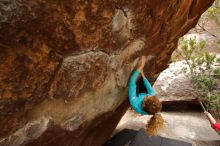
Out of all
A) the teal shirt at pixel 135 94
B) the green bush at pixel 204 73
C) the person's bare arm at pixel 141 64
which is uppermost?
the person's bare arm at pixel 141 64

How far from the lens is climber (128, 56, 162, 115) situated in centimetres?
487

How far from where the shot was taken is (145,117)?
8891 mm

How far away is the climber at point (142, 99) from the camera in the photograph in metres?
4.87

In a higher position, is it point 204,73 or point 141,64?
point 141,64

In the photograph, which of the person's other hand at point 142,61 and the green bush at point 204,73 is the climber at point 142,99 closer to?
the person's other hand at point 142,61

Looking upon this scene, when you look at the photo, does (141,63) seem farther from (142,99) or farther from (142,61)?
(142,99)

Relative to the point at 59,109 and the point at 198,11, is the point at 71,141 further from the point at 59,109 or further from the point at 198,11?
the point at 198,11

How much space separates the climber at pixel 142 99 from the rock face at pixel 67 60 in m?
0.13

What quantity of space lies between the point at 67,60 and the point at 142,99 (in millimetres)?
1612

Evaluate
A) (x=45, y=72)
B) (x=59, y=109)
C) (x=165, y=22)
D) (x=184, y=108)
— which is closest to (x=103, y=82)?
(x=59, y=109)

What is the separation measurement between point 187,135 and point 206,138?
0.50 meters

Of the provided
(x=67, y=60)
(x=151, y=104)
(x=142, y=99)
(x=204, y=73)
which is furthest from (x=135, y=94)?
(x=204, y=73)

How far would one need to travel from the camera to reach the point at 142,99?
508 centimetres

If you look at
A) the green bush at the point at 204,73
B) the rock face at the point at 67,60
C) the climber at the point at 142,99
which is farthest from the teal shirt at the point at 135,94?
the green bush at the point at 204,73
